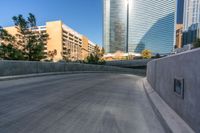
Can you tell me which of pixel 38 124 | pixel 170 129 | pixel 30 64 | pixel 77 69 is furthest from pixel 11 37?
pixel 170 129

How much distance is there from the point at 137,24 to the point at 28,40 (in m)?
124

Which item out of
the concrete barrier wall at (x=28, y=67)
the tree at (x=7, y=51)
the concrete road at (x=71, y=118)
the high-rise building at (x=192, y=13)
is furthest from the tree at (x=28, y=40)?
the high-rise building at (x=192, y=13)

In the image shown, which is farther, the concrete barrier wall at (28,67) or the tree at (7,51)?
the tree at (7,51)

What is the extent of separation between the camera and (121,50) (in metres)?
133

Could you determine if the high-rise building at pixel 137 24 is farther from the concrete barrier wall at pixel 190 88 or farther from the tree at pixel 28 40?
the concrete barrier wall at pixel 190 88

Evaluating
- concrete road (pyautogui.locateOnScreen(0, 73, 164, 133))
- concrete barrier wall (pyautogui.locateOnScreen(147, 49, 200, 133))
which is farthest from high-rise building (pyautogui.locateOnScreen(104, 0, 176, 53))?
concrete barrier wall (pyautogui.locateOnScreen(147, 49, 200, 133))

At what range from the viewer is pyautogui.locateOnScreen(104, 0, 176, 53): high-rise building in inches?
5197

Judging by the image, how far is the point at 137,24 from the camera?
13438 centimetres

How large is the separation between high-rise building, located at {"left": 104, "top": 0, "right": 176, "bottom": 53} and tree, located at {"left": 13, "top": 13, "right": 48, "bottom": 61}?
365ft

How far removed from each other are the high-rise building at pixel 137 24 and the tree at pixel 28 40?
111 metres

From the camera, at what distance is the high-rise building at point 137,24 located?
433 ft

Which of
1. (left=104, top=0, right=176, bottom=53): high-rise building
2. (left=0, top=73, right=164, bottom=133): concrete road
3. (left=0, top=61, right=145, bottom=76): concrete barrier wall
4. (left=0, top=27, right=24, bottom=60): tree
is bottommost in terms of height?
(left=0, top=73, right=164, bottom=133): concrete road

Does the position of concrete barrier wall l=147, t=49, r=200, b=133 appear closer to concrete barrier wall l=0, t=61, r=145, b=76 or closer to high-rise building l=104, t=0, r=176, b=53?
concrete barrier wall l=0, t=61, r=145, b=76

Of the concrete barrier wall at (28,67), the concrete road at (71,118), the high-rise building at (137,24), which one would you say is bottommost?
the concrete road at (71,118)
